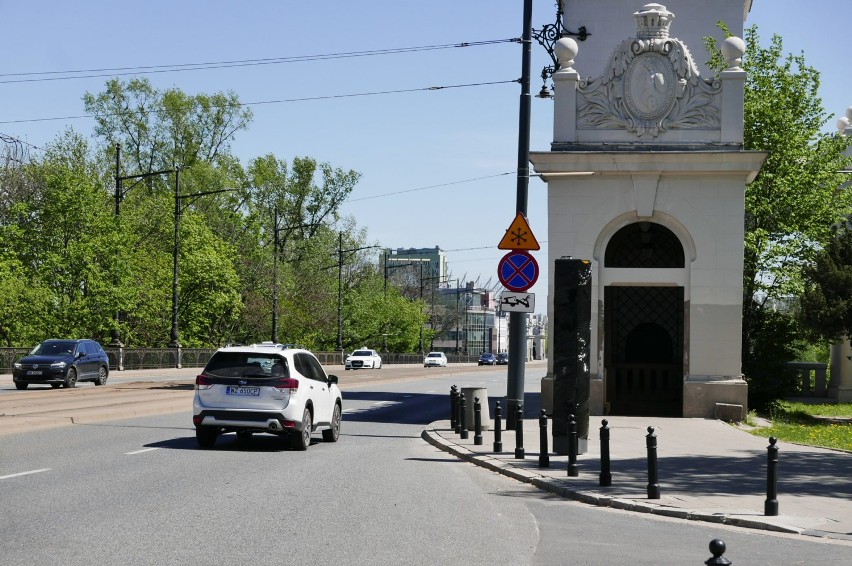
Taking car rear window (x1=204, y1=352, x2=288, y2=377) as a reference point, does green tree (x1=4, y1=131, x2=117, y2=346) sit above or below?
above

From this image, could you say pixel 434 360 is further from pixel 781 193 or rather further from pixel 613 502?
pixel 613 502

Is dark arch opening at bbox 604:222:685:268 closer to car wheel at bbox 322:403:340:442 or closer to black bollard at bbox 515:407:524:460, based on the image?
car wheel at bbox 322:403:340:442

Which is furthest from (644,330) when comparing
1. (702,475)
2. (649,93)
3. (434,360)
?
(434,360)

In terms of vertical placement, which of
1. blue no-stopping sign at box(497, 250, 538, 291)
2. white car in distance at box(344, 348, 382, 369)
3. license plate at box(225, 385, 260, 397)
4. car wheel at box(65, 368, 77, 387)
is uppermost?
blue no-stopping sign at box(497, 250, 538, 291)

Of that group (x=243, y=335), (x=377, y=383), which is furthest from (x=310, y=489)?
(x=243, y=335)

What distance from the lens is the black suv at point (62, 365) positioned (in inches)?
1538

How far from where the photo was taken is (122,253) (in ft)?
202

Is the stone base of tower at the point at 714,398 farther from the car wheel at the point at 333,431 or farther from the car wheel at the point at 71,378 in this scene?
the car wheel at the point at 71,378

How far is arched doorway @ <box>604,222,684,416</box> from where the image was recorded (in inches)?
1149

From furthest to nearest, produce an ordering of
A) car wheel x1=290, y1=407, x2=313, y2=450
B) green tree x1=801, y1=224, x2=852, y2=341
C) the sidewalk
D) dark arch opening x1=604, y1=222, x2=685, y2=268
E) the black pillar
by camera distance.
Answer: green tree x1=801, y1=224, x2=852, y2=341 < dark arch opening x1=604, y1=222, x2=685, y2=268 < car wheel x1=290, y1=407, x2=313, y2=450 < the black pillar < the sidewalk

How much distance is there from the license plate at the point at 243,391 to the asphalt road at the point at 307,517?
0.92 meters

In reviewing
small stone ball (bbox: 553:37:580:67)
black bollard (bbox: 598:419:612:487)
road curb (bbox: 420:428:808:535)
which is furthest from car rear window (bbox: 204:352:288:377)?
small stone ball (bbox: 553:37:580:67)

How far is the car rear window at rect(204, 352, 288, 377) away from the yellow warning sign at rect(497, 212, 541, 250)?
4367 millimetres

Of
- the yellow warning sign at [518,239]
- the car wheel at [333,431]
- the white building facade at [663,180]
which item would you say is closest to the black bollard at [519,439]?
the yellow warning sign at [518,239]
